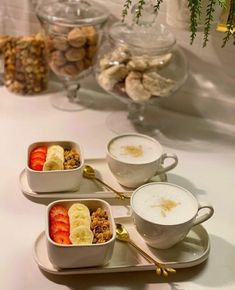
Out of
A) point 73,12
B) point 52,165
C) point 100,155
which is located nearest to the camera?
point 52,165

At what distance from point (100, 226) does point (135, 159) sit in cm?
20

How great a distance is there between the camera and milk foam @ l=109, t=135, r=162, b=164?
0.99m

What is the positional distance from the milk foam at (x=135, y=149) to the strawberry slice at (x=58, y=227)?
0.21 meters

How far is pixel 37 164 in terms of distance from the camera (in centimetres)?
97

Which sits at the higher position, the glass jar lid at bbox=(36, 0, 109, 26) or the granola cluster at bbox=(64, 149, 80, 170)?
the glass jar lid at bbox=(36, 0, 109, 26)

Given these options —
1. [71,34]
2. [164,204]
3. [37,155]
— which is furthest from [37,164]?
[71,34]

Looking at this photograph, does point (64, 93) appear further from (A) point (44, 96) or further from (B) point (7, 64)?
(B) point (7, 64)

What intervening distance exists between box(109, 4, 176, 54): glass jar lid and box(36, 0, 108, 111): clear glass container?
6cm

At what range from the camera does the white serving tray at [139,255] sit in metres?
0.81

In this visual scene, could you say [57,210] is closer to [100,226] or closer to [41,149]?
[100,226]

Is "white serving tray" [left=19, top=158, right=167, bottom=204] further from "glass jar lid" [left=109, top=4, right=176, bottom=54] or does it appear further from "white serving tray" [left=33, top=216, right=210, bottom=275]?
"glass jar lid" [left=109, top=4, right=176, bottom=54]

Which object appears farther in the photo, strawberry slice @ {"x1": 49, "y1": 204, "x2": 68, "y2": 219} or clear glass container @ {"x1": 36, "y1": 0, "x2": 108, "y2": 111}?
clear glass container @ {"x1": 36, "y1": 0, "x2": 108, "y2": 111}

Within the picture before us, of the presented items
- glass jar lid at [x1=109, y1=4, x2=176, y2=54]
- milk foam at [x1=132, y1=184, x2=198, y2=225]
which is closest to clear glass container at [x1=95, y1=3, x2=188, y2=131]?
glass jar lid at [x1=109, y1=4, x2=176, y2=54]

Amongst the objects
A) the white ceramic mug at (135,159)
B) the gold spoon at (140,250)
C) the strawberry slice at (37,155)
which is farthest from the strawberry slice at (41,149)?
the gold spoon at (140,250)
